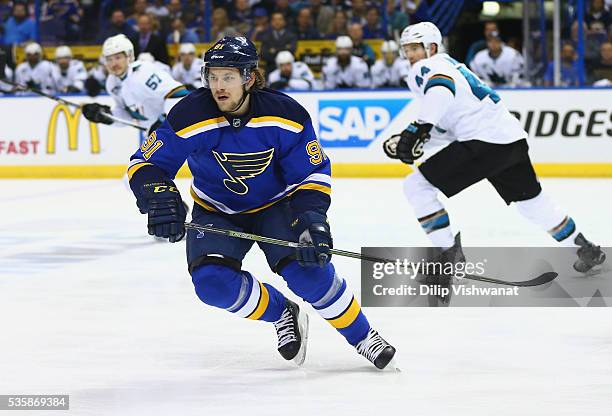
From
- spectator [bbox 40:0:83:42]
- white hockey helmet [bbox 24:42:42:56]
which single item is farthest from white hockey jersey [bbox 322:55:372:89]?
spectator [bbox 40:0:83:42]

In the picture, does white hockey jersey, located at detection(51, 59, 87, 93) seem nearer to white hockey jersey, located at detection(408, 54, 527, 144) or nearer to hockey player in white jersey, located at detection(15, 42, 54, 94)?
hockey player in white jersey, located at detection(15, 42, 54, 94)

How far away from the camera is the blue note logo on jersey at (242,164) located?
151 inches

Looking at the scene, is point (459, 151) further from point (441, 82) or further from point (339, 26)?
point (339, 26)

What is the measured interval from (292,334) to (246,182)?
522 mm

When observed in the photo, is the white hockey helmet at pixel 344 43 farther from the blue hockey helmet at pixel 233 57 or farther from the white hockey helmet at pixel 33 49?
the blue hockey helmet at pixel 233 57

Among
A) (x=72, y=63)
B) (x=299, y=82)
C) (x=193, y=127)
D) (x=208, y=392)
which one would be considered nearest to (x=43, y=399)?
(x=208, y=392)

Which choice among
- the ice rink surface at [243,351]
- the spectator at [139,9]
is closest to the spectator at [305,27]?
the spectator at [139,9]

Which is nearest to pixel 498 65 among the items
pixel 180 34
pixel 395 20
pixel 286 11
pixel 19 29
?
pixel 395 20

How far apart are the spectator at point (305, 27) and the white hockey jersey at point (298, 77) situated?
25.1 inches

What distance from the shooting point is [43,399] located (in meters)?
3.49

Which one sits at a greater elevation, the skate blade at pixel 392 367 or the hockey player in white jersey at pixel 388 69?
the skate blade at pixel 392 367

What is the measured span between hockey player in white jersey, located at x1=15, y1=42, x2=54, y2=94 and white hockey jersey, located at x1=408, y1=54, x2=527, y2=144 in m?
7.70

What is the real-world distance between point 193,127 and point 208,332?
43.2 inches

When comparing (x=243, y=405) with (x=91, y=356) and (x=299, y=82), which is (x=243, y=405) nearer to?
(x=91, y=356)
